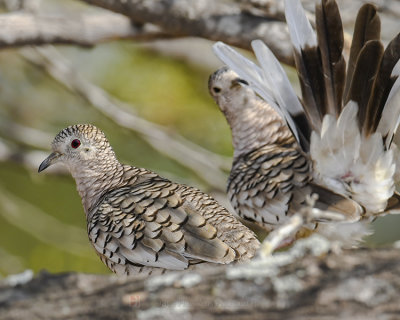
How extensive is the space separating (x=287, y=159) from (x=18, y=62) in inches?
166

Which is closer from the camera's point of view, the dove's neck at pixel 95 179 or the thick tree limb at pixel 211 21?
the dove's neck at pixel 95 179

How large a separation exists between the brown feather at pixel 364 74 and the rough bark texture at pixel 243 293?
1135 millimetres

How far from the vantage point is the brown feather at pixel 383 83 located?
2818 millimetres

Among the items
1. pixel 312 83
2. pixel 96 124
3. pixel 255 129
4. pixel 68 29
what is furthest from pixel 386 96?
pixel 96 124

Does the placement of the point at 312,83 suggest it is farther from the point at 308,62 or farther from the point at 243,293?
the point at 243,293

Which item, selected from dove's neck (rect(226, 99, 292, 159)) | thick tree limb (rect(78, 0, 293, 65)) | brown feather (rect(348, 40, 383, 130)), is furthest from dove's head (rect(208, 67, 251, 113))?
brown feather (rect(348, 40, 383, 130))

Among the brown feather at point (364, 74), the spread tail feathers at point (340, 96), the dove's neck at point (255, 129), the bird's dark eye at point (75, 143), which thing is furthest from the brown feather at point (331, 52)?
the bird's dark eye at point (75, 143)

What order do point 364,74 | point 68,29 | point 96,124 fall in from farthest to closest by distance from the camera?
point 96,124
point 68,29
point 364,74

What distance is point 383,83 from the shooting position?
285 centimetres

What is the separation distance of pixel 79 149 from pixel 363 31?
4.37 feet

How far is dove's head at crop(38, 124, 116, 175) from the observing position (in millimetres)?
Result: 3426

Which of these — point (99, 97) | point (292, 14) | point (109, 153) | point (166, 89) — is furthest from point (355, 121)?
point (166, 89)

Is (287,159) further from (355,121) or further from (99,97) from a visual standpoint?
(99,97)

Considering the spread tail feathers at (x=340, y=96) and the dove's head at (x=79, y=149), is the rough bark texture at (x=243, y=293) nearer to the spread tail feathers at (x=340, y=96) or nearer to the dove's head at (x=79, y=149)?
the spread tail feathers at (x=340, y=96)
